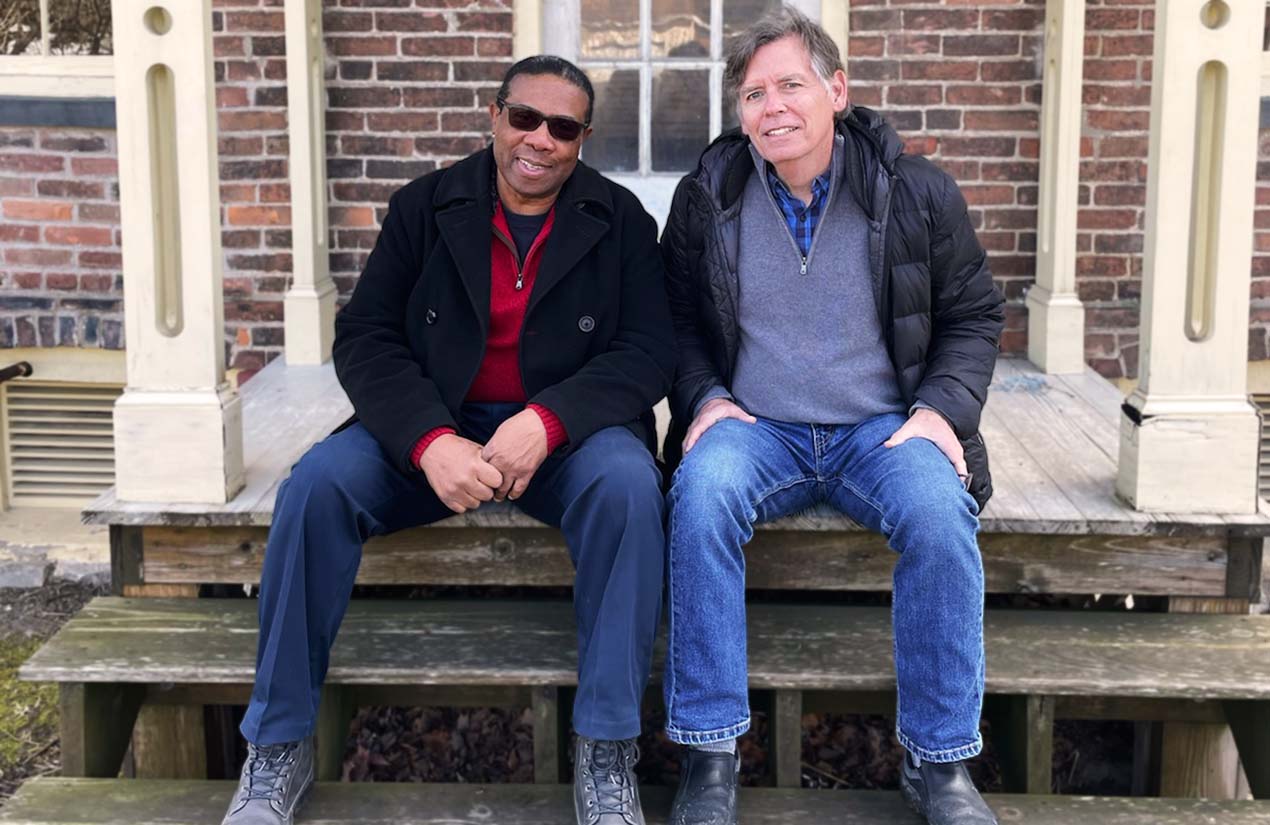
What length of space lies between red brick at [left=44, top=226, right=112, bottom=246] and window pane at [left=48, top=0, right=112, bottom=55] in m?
0.60

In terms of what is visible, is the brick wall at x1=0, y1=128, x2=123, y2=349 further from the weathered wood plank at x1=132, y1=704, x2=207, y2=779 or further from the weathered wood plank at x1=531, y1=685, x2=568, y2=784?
the weathered wood plank at x1=531, y1=685, x2=568, y2=784

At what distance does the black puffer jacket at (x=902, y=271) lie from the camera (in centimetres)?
307

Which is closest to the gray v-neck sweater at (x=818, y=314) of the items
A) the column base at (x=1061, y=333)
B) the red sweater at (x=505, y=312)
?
the red sweater at (x=505, y=312)

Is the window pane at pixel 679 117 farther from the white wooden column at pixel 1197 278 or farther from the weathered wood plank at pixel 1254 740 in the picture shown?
the weathered wood plank at pixel 1254 740

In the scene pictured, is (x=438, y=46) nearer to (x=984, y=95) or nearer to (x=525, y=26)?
(x=525, y=26)

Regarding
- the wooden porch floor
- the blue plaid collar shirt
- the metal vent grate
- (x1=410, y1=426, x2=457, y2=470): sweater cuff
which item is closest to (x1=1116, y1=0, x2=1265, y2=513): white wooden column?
the wooden porch floor

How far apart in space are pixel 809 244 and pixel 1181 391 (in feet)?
3.03

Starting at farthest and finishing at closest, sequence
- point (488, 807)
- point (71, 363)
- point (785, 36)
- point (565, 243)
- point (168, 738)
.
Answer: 1. point (71, 363)
2. point (168, 738)
3. point (565, 243)
4. point (785, 36)
5. point (488, 807)

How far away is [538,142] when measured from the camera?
307 cm

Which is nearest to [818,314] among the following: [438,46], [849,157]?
[849,157]

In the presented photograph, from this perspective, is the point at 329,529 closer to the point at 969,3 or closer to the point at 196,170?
the point at 196,170

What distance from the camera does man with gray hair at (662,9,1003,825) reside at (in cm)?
285

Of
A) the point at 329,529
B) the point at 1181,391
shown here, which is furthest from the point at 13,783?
the point at 1181,391

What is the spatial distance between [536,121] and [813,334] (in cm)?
73
